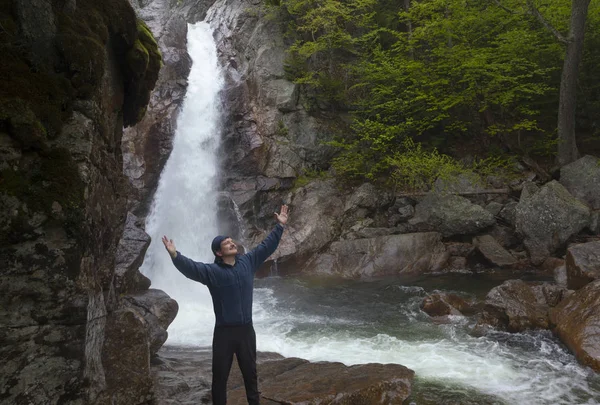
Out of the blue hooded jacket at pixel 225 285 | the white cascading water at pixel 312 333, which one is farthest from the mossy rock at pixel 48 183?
the white cascading water at pixel 312 333

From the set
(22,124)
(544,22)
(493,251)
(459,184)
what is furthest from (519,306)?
(544,22)

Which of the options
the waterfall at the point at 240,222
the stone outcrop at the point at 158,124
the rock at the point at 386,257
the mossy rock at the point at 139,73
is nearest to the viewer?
the mossy rock at the point at 139,73

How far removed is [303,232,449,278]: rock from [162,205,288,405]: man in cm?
1106

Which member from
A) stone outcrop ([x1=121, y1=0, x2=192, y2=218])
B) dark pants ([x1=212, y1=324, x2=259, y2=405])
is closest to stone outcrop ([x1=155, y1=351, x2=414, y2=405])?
dark pants ([x1=212, y1=324, x2=259, y2=405])

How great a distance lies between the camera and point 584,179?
14602mm

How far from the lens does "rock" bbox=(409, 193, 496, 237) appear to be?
1522 centimetres

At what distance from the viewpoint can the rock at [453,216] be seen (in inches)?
599

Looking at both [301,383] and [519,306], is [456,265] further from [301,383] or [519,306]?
[301,383]

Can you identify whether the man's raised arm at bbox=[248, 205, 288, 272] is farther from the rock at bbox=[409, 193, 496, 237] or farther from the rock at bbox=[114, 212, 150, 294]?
the rock at bbox=[409, 193, 496, 237]

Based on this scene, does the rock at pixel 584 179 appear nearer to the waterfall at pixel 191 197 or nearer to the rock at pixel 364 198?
the rock at pixel 364 198

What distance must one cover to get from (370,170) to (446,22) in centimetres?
669

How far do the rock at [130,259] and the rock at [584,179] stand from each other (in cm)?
1445

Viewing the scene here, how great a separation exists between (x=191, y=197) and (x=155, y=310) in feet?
36.1

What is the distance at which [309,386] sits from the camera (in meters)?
5.73
